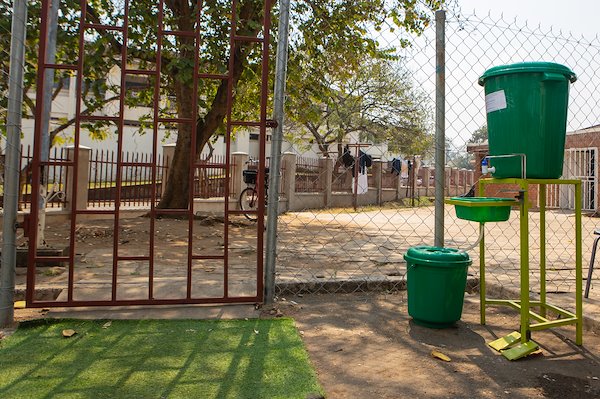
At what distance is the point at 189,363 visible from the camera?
235cm

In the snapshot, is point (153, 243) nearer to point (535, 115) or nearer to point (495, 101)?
point (495, 101)

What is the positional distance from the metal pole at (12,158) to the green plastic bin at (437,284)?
2.56 meters

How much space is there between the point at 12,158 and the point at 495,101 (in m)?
3.01

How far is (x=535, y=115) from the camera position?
8.46 ft

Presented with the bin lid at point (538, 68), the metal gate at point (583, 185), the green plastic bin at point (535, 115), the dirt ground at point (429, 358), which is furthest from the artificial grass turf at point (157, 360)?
the metal gate at point (583, 185)

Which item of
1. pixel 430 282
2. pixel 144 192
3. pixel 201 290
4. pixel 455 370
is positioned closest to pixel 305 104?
pixel 144 192

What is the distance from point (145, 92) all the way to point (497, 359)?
34.1ft

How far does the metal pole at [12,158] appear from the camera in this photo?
279 cm

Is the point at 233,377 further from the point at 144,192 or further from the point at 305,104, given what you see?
the point at 144,192

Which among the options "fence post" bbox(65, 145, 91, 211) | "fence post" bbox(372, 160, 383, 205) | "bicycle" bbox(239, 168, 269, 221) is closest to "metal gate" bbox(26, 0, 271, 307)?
"fence post" bbox(65, 145, 91, 211)

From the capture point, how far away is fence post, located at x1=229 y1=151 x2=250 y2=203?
13.8 meters

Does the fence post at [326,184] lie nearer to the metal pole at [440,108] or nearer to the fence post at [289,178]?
the fence post at [289,178]

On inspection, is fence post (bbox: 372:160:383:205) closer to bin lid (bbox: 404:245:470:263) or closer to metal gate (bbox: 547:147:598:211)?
Result: metal gate (bbox: 547:147:598:211)

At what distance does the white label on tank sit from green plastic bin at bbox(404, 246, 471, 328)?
948 millimetres
